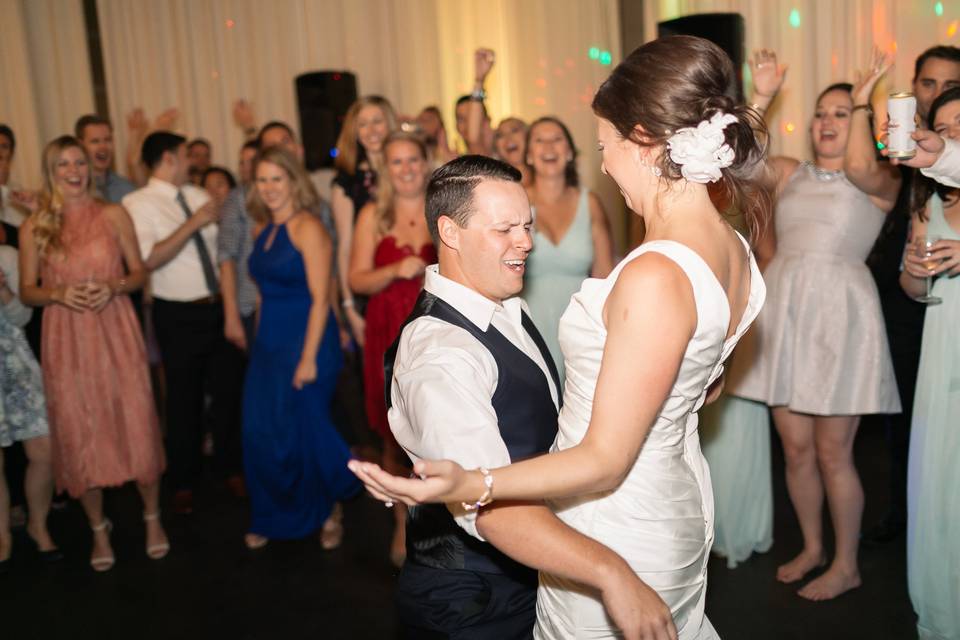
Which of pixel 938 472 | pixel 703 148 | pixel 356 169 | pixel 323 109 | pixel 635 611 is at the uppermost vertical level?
pixel 323 109

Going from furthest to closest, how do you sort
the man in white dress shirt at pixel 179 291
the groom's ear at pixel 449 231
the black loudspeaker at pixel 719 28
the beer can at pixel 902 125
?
the man in white dress shirt at pixel 179 291
the black loudspeaker at pixel 719 28
the beer can at pixel 902 125
the groom's ear at pixel 449 231

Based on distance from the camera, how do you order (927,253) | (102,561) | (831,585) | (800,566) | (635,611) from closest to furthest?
(635,611)
(927,253)
(831,585)
(800,566)
(102,561)

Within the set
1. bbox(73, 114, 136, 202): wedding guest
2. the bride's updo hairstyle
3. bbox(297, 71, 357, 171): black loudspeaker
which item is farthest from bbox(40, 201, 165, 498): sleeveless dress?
bbox(297, 71, 357, 171): black loudspeaker

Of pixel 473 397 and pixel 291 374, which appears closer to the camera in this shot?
pixel 473 397

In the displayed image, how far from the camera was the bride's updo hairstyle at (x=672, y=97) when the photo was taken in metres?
1.31

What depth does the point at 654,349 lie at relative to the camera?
1190 mm

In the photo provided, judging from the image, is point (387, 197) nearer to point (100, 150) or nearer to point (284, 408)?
point (284, 408)

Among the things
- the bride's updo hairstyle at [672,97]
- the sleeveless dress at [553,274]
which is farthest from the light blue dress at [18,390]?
the bride's updo hairstyle at [672,97]

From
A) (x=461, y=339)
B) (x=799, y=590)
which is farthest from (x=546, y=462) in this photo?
(x=799, y=590)

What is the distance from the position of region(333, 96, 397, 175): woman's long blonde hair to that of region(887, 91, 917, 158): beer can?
94.7 inches

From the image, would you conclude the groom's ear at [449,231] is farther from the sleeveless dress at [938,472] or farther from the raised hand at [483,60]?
the raised hand at [483,60]

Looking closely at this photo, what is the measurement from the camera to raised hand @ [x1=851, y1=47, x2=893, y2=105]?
2.78 meters

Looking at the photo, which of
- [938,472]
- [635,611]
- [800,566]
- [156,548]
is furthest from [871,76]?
[156,548]

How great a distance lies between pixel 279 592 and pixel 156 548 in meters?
0.71
